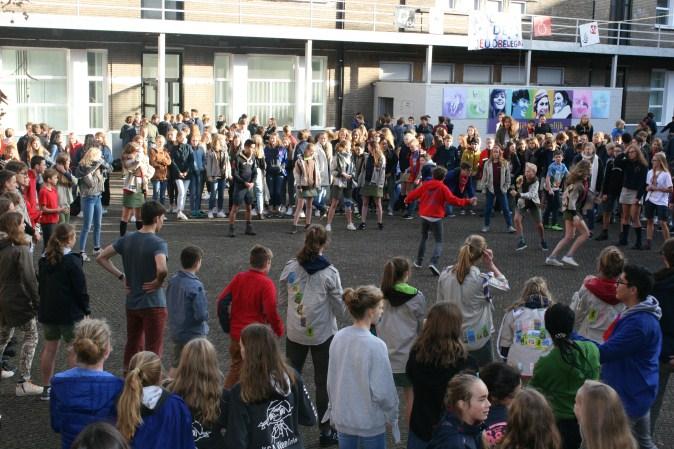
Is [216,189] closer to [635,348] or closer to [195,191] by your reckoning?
[195,191]

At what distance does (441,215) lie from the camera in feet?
43.4

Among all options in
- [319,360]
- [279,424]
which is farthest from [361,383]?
[319,360]

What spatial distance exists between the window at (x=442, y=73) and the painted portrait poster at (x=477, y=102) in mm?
5071

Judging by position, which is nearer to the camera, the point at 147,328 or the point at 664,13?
the point at 147,328

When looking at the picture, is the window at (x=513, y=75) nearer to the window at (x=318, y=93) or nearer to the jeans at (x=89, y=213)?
the window at (x=318, y=93)

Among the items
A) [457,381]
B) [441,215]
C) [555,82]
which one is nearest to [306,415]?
[457,381]

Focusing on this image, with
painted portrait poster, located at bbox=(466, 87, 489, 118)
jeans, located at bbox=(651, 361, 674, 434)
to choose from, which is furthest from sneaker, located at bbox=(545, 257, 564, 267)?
painted portrait poster, located at bbox=(466, 87, 489, 118)

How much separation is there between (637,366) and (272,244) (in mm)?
9843

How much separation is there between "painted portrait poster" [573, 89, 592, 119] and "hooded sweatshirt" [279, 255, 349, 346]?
24962mm

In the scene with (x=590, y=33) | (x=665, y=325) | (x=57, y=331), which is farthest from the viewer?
(x=590, y=33)

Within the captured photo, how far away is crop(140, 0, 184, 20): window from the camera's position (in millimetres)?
26234

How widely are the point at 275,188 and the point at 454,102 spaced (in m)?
11.0

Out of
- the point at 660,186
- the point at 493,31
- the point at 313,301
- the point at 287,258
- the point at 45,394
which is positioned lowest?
the point at 45,394

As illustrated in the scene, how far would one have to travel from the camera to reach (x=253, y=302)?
7.19 metres
